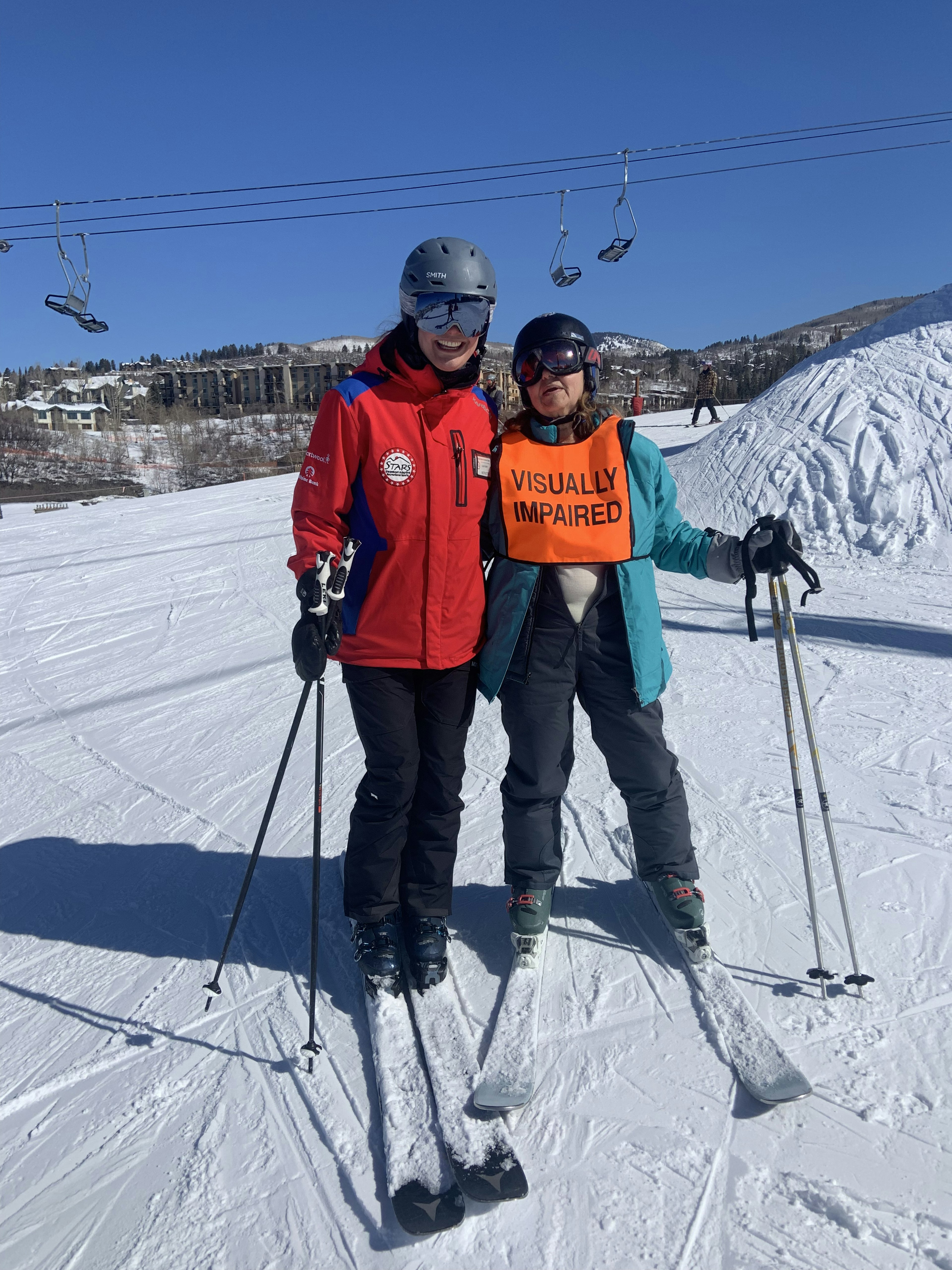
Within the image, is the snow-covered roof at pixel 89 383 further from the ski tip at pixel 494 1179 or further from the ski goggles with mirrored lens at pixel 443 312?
the ski tip at pixel 494 1179

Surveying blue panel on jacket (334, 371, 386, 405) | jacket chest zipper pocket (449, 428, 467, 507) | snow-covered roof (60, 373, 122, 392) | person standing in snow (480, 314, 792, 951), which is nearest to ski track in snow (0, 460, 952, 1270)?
person standing in snow (480, 314, 792, 951)

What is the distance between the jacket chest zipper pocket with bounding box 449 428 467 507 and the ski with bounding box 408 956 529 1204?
1.28 metres

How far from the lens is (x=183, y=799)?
136 inches

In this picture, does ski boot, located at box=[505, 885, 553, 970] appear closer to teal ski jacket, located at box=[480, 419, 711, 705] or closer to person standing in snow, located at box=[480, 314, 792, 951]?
person standing in snow, located at box=[480, 314, 792, 951]

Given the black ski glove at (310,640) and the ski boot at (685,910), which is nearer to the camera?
the black ski glove at (310,640)

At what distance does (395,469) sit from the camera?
197 centimetres

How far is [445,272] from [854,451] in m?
7.01

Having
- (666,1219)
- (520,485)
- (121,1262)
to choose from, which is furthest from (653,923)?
(121,1262)

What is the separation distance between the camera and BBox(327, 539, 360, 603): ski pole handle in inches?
76.4

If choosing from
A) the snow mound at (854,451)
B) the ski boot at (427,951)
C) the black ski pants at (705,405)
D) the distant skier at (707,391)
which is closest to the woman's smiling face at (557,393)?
the ski boot at (427,951)

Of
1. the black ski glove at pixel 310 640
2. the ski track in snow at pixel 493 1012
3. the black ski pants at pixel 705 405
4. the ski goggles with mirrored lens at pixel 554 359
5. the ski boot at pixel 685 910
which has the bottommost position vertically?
the ski track in snow at pixel 493 1012

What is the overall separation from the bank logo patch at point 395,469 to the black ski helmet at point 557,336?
0.42m

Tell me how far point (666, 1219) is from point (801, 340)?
120483 millimetres

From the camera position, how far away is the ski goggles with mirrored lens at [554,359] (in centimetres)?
205
